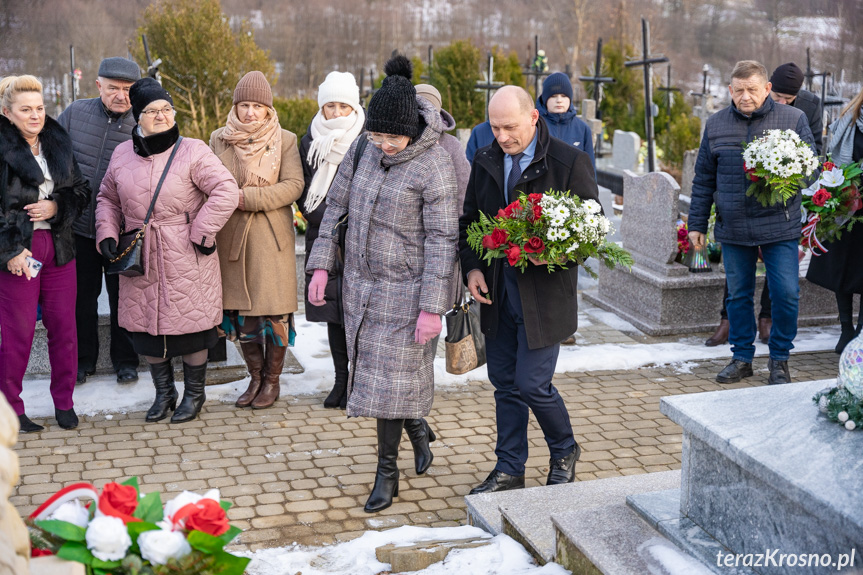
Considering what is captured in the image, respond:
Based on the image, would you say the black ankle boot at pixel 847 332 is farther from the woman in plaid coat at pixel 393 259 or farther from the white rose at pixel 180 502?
the white rose at pixel 180 502

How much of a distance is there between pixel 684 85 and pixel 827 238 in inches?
1457

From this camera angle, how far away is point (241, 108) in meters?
5.20

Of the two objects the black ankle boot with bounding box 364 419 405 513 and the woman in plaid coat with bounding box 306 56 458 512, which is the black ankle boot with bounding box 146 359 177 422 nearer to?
the woman in plaid coat with bounding box 306 56 458 512

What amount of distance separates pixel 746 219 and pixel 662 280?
4.61 ft

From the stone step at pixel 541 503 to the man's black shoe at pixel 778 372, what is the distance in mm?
2177

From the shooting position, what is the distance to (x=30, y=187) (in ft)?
15.9

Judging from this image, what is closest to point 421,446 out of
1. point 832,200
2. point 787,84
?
point 832,200

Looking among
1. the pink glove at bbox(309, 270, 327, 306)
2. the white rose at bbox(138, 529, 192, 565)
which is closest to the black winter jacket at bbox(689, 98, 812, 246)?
the pink glove at bbox(309, 270, 327, 306)

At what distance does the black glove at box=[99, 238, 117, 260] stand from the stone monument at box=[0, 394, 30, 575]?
2.95 metres

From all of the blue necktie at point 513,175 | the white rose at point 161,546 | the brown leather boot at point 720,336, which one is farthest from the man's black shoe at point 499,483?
the brown leather boot at point 720,336

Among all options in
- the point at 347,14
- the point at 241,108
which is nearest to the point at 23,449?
the point at 241,108

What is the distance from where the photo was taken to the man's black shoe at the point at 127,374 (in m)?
5.78

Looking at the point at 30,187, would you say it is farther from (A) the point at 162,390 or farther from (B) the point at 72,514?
(B) the point at 72,514

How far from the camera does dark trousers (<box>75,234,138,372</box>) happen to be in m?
5.68
